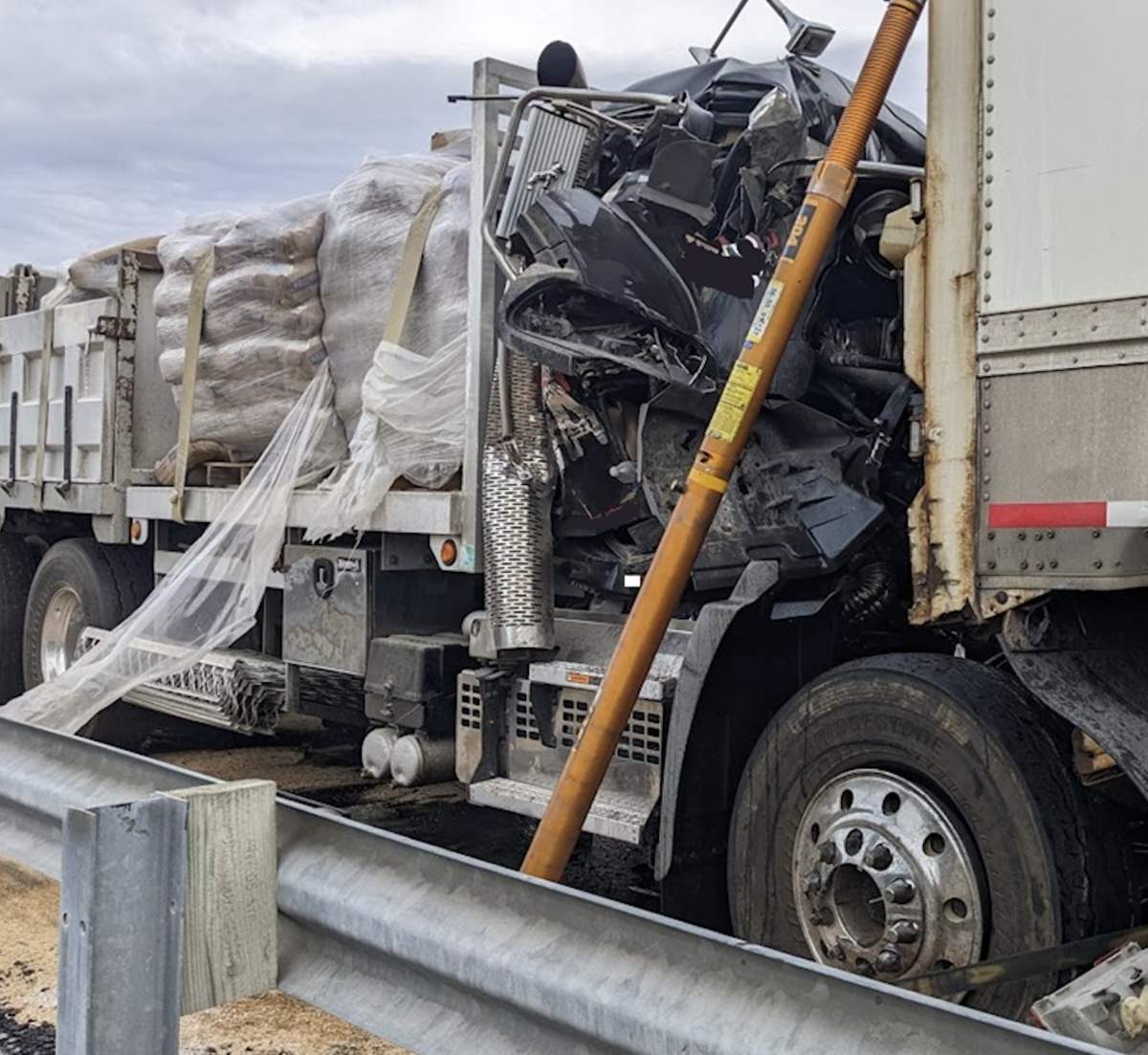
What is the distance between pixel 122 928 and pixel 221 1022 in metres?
2.03

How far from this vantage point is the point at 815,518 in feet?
11.9

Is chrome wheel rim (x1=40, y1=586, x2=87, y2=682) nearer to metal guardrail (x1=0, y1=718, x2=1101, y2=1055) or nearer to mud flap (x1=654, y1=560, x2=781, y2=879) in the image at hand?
mud flap (x1=654, y1=560, x2=781, y2=879)

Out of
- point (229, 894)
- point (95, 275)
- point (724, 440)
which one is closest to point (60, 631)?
point (95, 275)

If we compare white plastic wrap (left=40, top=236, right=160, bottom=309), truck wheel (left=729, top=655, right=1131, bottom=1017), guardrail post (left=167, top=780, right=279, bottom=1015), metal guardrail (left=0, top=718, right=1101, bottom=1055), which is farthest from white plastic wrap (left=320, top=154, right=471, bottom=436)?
guardrail post (left=167, top=780, right=279, bottom=1015)

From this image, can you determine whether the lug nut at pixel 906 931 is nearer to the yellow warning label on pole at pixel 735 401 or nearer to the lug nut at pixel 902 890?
the lug nut at pixel 902 890

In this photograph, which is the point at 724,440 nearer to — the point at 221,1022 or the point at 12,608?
the point at 221,1022

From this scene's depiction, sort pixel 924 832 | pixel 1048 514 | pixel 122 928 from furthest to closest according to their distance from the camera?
pixel 924 832 → pixel 1048 514 → pixel 122 928

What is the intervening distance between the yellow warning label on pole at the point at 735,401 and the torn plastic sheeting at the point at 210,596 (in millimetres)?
2653

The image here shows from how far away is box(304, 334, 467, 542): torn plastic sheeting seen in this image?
197 inches

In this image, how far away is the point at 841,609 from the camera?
12.0 feet

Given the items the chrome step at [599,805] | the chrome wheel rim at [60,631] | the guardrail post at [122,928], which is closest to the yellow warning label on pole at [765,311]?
the chrome step at [599,805]

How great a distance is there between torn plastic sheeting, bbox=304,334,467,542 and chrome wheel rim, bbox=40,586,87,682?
2757 millimetres

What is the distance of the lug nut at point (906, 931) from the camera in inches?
121

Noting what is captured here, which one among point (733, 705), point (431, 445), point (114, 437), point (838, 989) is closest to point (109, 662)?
point (114, 437)
